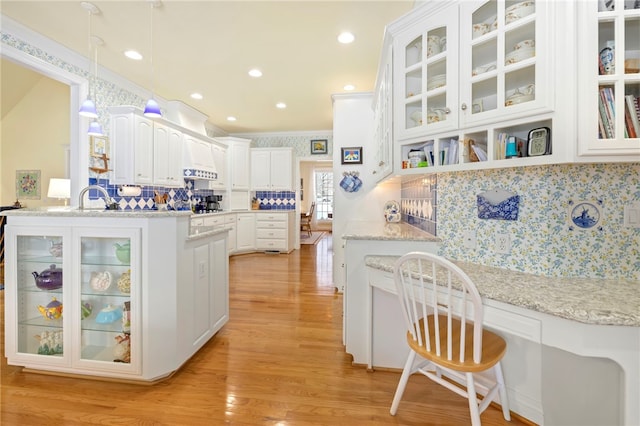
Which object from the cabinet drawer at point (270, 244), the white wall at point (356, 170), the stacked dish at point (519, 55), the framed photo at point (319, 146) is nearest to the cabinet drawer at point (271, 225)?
the cabinet drawer at point (270, 244)

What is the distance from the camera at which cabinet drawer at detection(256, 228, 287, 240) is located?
243 inches

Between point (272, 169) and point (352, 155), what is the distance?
9.79ft

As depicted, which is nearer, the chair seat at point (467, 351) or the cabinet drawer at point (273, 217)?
the chair seat at point (467, 351)

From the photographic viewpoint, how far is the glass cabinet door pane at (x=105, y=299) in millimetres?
1851

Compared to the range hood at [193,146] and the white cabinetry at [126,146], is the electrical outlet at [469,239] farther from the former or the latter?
the range hood at [193,146]

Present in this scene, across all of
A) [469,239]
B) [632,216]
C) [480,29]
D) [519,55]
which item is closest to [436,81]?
[480,29]

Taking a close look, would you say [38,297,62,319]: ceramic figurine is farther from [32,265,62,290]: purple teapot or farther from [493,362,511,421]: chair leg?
[493,362,511,421]: chair leg

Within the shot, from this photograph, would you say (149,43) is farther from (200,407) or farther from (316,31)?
(200,407)

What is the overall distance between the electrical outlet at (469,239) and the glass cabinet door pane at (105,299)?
2.16 metres

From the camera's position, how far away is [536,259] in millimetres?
1551

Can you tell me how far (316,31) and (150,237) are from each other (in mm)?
2377

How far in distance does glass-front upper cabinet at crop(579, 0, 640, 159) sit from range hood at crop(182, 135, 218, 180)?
4.90 m

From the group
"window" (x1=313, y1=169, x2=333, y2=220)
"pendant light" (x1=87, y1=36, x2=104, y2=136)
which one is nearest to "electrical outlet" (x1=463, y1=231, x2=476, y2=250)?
"pendant light" (x1=87, y1=36, x2=104, y2=136)

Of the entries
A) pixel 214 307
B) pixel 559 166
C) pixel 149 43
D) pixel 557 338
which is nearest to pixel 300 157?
pixel 149 43
